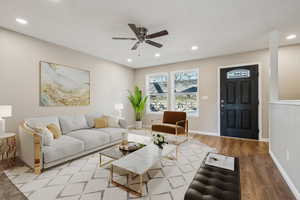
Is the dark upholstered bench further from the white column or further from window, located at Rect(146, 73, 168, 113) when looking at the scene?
window, located at Rect(146, 73, 168, 113)

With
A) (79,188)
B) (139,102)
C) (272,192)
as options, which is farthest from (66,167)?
(139,102)

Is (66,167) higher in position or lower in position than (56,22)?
lower

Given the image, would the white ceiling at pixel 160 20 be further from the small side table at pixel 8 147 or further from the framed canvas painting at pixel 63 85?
the small side table at pixel 8 147

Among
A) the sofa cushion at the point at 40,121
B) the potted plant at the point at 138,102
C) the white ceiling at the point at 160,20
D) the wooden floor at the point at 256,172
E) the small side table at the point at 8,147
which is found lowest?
the wooden floor at the point at 256,172

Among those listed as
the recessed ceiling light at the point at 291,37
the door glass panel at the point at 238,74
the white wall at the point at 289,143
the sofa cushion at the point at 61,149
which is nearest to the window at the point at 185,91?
the door glass panel at the point at 238,74

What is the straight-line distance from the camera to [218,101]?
449 cm

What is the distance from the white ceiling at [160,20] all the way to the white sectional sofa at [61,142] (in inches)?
77.2

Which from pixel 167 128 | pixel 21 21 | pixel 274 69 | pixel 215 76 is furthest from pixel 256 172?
pixel 21 21

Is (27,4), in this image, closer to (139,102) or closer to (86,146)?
(86,146)

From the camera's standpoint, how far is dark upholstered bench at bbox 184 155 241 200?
1.14 metres

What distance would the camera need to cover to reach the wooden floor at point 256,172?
1775mm

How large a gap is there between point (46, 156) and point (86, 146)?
0.71 metres

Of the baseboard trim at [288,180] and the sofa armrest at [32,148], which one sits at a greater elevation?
the sofa armrest at [32,148]

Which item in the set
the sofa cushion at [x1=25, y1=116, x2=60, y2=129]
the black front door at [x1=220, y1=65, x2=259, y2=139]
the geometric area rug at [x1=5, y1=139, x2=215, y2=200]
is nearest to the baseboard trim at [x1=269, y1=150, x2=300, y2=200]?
the geometric area rug at [x1=5, y1=139, x2=215, y2=200]
